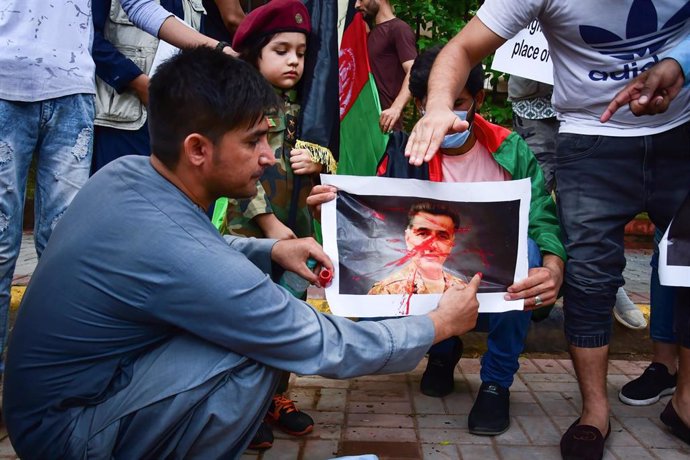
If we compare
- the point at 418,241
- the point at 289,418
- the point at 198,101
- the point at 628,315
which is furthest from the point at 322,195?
the point at 628,315

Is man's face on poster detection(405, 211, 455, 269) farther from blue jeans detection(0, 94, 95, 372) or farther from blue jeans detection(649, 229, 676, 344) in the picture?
blue jeans detection(0, 94, 95, 372)

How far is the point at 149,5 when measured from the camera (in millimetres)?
2748

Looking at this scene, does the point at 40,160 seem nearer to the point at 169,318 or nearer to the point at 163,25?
the point at 163,25

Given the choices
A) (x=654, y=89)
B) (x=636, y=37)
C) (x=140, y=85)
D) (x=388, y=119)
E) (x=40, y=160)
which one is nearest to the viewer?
(x=654, y=89)

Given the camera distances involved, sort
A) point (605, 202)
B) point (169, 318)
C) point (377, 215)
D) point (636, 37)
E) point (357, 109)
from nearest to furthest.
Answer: point (169, 318) < point (377, 215) < point (636, 37) < point (605, 202) < point (357, 109)

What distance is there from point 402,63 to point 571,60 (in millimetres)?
1804

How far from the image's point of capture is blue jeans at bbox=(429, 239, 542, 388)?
8.64 ft

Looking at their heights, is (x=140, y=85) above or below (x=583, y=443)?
above

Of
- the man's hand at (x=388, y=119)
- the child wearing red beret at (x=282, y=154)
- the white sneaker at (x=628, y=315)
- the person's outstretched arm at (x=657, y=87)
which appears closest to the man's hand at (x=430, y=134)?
the person's outstretched arm at (x=657, y=87)

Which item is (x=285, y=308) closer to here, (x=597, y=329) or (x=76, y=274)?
(x=76, y=274)

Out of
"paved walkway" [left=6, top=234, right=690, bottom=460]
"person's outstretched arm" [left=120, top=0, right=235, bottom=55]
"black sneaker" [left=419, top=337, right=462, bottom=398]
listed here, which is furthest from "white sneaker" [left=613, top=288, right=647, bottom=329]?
"person's outstretched arm" [left=120, top=0, right=235, bottom=55]

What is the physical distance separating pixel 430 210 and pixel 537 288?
0.43m

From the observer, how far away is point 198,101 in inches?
66.2

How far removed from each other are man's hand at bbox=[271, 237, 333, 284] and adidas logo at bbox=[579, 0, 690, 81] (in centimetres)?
111
